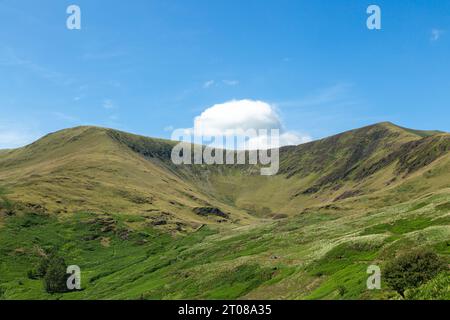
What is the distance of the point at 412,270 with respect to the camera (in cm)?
5269

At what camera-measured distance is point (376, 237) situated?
98.1 meters

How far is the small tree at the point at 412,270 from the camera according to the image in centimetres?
5231

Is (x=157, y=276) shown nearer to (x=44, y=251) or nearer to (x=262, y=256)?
(x=262, y=256)

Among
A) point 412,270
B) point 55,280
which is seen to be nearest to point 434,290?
point 412,270

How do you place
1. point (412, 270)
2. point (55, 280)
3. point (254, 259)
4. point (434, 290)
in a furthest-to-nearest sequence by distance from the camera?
point (55, 280), point (254, 259), point (412, 270), point (434, 290)

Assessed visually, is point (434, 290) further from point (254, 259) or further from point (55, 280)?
point (55, 280)

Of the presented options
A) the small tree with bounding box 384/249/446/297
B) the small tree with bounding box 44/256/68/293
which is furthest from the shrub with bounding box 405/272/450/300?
the small tree with bounding box 44/256/68/293

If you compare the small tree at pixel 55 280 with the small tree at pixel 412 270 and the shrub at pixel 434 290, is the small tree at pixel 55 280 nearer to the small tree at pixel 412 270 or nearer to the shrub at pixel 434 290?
the small tree at pixel 412 270

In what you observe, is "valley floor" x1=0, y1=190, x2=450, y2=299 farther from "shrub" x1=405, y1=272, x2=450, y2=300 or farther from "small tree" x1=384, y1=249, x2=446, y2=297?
"shrub" x1=405, y1=272, x2=450, y2=300

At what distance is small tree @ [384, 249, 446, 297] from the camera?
172 ft

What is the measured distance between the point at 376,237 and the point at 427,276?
46.8m

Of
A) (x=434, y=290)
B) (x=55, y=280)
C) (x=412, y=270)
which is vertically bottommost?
(x=55, y=280)

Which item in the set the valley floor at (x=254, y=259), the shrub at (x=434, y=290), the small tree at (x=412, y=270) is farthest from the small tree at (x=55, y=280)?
the shrub at (x=434, y=290)
